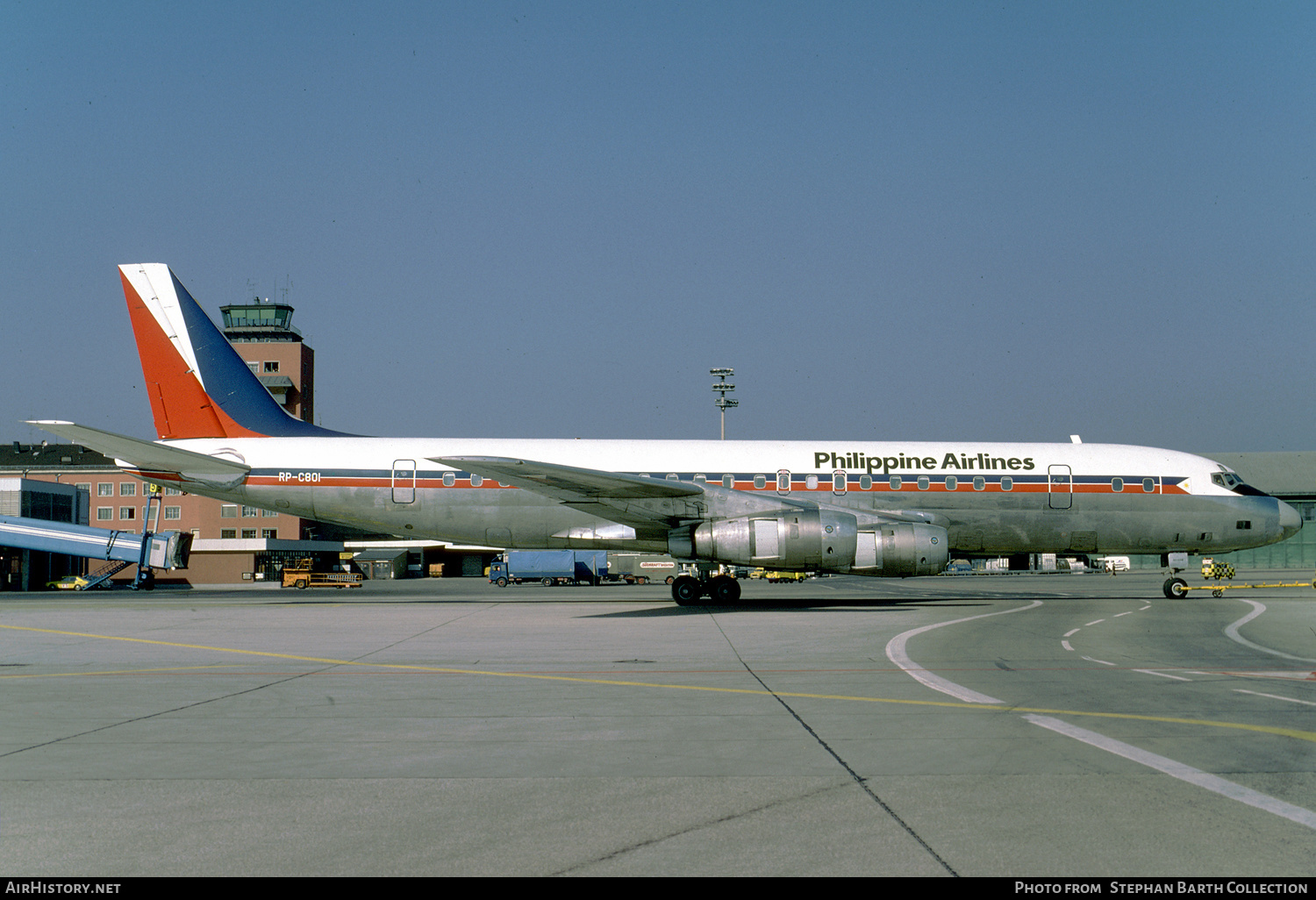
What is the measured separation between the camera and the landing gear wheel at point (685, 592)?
26234 mm

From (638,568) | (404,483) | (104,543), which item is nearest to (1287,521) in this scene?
(404,483)

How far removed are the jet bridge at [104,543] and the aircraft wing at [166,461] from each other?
86.3 feet

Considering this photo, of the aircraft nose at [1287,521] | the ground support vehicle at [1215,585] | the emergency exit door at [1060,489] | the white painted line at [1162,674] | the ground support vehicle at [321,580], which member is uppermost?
the emergency exit door at [1060,489]

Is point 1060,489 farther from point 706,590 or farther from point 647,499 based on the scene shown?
point 647,499

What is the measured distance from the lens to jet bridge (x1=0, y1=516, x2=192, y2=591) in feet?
163

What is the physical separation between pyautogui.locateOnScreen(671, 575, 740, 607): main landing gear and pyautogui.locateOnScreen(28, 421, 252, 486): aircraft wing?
12.0m

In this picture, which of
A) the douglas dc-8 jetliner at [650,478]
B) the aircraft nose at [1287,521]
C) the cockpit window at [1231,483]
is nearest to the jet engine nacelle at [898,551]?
the douglas dc-8 jetliner at [650,478]

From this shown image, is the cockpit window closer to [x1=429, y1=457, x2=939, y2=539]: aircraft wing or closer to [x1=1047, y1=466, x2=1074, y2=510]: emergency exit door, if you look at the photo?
[x1=1047, y1=466, x2=1074, y2=510]: emergency exit door

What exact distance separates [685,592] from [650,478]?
3344 millimetres

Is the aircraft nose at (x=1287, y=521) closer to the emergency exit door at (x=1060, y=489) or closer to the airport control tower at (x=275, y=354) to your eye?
the emergency exit door at (x=1060, y=489)

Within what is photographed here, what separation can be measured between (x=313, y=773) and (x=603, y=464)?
1974 cm

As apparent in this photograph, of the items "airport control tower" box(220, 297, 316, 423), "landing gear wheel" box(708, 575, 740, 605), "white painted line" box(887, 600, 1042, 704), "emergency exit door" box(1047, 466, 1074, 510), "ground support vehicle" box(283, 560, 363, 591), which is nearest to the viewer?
"white painted line" box(887, 600, 1042, 704)

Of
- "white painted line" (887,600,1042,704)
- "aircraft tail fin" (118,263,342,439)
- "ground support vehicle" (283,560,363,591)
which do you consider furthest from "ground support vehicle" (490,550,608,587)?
"white painted line" (887,600,1042,704)
